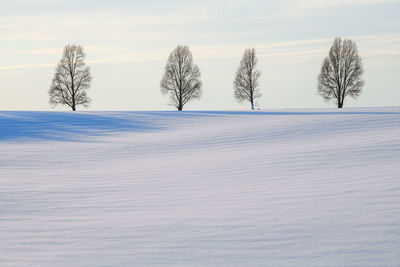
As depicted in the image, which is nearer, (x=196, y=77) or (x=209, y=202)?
(x=209, y=202)

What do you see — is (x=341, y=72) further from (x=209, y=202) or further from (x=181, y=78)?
(x=209, y=202)

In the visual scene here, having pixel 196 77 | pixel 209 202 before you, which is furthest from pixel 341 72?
pixel 209 202

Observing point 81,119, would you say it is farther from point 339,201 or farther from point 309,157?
point 339,201

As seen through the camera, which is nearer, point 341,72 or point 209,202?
point 209,202

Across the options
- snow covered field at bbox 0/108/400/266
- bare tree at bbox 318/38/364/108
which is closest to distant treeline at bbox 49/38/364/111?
bare tree at bbox 318/38/364/108

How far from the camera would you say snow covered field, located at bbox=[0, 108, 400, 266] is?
5.53m

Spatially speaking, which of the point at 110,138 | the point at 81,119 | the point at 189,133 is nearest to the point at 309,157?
the point at 189,133

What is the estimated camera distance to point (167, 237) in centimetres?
618

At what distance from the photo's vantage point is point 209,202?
26.4ft

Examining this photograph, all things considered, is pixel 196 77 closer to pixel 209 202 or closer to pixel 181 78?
pixel 181 78

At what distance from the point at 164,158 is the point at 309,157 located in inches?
172

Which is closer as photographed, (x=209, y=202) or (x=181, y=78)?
(x=209, y=202)

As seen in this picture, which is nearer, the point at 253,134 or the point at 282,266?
the point at 282,266

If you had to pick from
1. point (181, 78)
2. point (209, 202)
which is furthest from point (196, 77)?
point (209, 202)
